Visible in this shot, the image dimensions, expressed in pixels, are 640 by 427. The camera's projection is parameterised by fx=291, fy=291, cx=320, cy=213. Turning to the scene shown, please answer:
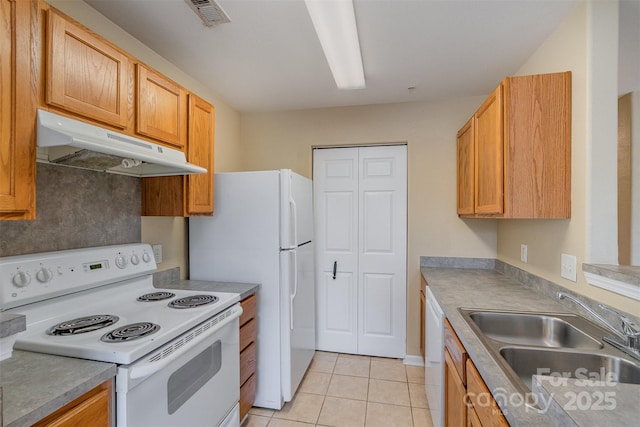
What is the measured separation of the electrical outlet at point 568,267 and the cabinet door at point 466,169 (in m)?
0.69

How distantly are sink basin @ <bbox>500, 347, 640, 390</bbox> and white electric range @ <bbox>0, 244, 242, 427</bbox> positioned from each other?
1.34 metres

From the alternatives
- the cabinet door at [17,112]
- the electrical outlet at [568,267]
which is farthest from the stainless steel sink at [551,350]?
the cabinet door at [17,112]

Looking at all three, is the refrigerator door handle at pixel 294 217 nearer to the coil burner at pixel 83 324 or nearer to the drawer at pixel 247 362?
the drawer at pixel 247 362

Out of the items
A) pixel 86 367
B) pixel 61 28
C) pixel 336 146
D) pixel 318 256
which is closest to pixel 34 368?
pixel 86 367

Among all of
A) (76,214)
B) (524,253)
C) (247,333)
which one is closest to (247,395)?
(247,333)

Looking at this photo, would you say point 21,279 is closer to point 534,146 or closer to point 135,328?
point 135,328

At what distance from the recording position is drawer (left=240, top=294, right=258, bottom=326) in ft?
6.31

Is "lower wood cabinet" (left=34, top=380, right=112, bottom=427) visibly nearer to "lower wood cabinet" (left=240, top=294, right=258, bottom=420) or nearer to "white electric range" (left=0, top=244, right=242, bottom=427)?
"white electric range" (left=0, top=244, right=242, bottom=427)

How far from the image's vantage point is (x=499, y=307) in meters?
1.57

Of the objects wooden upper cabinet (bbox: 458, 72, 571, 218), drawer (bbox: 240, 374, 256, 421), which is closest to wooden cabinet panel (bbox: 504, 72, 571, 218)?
wooden upper cabinet (bbox: 458, 72, 571, 218)

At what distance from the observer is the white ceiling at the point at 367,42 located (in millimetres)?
1548

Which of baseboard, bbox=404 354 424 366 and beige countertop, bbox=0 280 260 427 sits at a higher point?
beige countertop, bbox=0 280 260 427

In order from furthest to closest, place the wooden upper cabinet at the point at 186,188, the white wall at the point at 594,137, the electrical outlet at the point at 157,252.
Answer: the electrical outlet at the point at 157,252
the wooden upper cabinet at the point at 186,188
the white wall at the point at 594,137

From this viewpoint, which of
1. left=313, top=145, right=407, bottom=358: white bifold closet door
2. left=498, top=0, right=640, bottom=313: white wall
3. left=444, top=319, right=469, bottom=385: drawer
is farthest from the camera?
left=313, top=145, right=407, bottom=358: white bifold closet door
